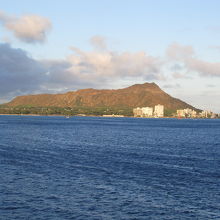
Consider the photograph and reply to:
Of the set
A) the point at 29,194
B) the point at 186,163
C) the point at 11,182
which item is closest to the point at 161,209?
the point at 29,194

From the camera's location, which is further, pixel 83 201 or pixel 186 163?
pixel 186 163

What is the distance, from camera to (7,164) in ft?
242

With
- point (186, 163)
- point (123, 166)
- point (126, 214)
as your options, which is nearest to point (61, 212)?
point (126, 214)

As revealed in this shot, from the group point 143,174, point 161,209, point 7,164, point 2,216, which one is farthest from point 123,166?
point 2,216

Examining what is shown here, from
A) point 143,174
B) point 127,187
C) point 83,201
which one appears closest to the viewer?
point 83,201

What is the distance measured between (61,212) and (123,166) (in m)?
33.3

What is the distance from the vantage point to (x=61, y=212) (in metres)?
41.6

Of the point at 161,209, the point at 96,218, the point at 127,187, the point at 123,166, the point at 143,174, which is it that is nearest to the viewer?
the point at 96,218

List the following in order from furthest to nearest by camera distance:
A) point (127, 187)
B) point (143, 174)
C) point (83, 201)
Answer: point (143, 174), point (127, 187), point (83, 201)

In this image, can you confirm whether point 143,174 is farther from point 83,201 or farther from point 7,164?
point 7,164

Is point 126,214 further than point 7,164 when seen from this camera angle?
No

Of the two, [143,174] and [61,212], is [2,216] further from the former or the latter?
[143,174]

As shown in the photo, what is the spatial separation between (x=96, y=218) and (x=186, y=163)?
45420 mm

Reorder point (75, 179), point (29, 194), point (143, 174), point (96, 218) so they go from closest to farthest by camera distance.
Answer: point (96, 218) → point (29, 194) → point (75, 179) → point (143, 174)
